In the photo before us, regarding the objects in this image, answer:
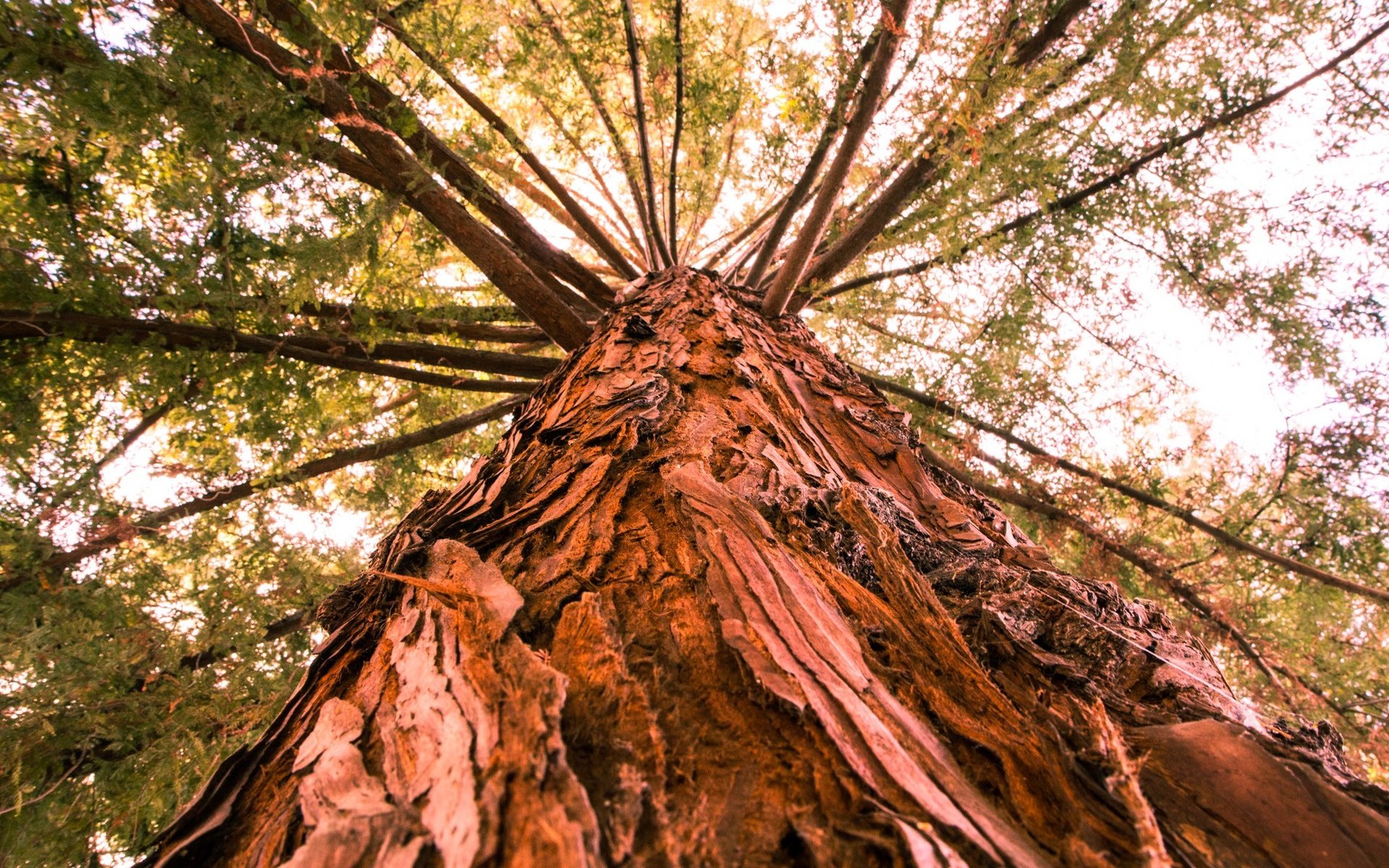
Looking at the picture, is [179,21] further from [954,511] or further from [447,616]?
[954,511]

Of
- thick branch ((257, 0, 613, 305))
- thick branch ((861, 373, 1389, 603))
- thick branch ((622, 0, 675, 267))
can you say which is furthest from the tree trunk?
thick branch ((861, 373, 1389, 603))

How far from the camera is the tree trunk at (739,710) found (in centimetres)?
52

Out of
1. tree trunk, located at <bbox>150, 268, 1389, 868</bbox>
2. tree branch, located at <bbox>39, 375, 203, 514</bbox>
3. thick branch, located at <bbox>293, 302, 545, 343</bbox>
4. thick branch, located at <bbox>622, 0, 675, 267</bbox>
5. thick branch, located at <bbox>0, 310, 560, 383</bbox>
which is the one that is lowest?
tree trunk, located at <bbox>150, 268, 1389, 868</bbox>

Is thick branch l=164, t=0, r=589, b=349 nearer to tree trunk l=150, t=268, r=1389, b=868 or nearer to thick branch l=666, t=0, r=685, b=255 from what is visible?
thick branch l=666, t=0, r=685, b=255

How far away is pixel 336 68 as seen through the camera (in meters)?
2.30

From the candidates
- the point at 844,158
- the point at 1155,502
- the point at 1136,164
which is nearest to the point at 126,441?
the point at 844,158

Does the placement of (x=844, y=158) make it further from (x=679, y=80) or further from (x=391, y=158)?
(x=391, y=158)

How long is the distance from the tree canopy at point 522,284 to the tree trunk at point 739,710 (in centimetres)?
162

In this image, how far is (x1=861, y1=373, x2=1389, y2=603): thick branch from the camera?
9.39 feet

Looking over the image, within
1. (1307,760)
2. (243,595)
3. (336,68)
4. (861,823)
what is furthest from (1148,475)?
(243,595)

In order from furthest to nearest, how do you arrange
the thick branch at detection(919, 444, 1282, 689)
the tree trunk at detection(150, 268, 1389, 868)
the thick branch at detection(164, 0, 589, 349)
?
the thick branch at detection(919, 444, 1282, 689) < the thick branch at detection(164, 0, 589, 349) < the tree trunk at detection(150, 268, 1389, 868)

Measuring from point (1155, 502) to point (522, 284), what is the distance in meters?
3.47

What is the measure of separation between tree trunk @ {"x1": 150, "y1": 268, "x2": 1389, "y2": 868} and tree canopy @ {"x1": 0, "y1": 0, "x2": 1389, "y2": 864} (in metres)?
1.62

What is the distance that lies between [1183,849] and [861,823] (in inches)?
10.9
